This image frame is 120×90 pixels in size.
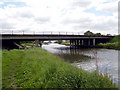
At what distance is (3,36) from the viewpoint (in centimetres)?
4469

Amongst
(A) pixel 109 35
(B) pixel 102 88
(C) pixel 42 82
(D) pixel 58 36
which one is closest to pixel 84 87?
(B) pixel 102 88

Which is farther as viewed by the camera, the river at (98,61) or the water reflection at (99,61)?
the water reflection at (99,61)

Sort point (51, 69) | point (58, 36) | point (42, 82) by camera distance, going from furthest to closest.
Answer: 1. point (58, 36)
2. point (51, 69)
3. point (42, 82)

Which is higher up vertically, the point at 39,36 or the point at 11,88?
the point at 39,36

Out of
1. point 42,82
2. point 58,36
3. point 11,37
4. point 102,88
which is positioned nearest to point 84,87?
point 102,88

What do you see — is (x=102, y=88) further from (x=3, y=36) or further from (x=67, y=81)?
(x=3, y=36)

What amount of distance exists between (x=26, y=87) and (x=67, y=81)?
2335 millimetres

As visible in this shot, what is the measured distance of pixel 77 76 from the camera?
7152mm

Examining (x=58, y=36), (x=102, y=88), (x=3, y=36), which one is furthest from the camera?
(x=58, y=36)

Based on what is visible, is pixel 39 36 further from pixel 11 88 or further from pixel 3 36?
pixel 11 88

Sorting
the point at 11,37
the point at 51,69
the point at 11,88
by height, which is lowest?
the point at 11,88

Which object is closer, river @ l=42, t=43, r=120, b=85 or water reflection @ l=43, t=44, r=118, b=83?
river @ l=42, t=43, r=120, b=85

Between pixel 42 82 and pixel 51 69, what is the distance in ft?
6.69

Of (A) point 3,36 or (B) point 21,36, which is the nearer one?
(A) point 3,36
